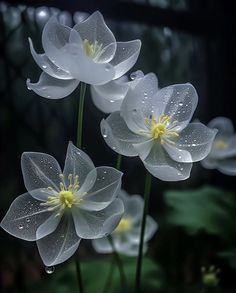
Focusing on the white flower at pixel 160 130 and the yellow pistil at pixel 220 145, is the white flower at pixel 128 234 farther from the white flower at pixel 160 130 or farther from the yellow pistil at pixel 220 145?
the white flower at pixel 160 130

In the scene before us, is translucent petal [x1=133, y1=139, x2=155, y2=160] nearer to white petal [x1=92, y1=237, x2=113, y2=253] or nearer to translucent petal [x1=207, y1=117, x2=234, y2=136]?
white petal [x1=92, y1=237, x2=113, y2=253]

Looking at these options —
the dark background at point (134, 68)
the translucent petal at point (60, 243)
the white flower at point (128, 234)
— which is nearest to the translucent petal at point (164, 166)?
the translucent petal at point (60, 243)

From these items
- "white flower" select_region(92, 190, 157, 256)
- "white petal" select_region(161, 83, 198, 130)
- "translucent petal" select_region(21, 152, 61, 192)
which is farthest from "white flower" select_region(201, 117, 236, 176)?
"translucent petal" select_region(21, 152, 61, 192)

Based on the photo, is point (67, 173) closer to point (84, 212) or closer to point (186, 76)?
point (84, 212)

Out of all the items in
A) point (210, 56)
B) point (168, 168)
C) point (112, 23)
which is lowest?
point (210, 56)

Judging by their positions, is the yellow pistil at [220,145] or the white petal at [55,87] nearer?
the white petal at [55,87]

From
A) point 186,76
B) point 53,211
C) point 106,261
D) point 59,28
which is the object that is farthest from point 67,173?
point 186,76
